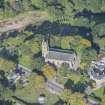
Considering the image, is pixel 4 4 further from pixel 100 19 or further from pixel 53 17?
pixel 100 19

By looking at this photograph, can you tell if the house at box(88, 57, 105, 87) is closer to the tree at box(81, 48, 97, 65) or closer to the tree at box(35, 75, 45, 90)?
the tree at box(81, 48, 97, 65)

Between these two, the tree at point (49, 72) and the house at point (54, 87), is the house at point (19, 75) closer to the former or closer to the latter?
the tree at point (49, 72)

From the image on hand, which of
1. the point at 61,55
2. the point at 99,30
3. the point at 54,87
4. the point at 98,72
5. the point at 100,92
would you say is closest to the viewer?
the point at 100,92

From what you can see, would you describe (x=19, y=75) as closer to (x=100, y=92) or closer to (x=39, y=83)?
(x=39, y=83)

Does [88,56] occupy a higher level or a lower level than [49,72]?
higher

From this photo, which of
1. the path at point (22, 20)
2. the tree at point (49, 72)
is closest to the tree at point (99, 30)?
the path at point (22, 20)

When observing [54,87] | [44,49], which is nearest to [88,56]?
[44,49]

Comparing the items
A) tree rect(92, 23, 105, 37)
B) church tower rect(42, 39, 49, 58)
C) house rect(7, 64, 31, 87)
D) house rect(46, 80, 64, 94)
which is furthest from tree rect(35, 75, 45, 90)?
tree rect(92, 23, 105, 37)
